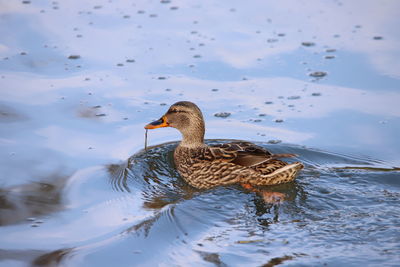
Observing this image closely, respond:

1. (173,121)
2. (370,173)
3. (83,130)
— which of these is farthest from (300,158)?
(83,130)

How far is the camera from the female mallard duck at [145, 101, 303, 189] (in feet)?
24.6

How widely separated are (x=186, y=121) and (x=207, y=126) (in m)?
0.71

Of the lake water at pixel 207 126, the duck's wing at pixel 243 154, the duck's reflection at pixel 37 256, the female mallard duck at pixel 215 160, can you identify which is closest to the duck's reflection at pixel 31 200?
the lake water at pixel 207 126

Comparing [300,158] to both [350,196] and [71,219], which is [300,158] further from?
[71,219]

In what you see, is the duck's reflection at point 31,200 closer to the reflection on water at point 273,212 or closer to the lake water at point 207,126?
the lake water at point 207,126

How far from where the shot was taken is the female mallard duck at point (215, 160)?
7.50m

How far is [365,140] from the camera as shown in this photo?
838cm

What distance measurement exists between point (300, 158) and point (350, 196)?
1200 mm

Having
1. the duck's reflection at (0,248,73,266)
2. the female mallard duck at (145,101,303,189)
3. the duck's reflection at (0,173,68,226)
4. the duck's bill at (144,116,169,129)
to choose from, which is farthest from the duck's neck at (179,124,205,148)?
the duck's reflection at (0,248,73,266)

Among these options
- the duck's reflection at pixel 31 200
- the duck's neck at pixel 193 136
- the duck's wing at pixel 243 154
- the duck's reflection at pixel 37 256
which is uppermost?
the duck's neck at pixel 193 136

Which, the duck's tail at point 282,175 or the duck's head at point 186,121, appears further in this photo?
the duck's head at point 186,121

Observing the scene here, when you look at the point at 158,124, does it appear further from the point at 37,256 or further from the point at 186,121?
the point at 37,256

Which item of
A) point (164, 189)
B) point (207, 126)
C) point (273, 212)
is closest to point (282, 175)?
point (273, 212)

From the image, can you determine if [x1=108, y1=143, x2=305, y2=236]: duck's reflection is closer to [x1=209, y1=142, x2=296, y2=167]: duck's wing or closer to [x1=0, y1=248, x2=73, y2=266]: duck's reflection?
[x1=209, y1=142, x2=296, y2=167]: duck's wing
